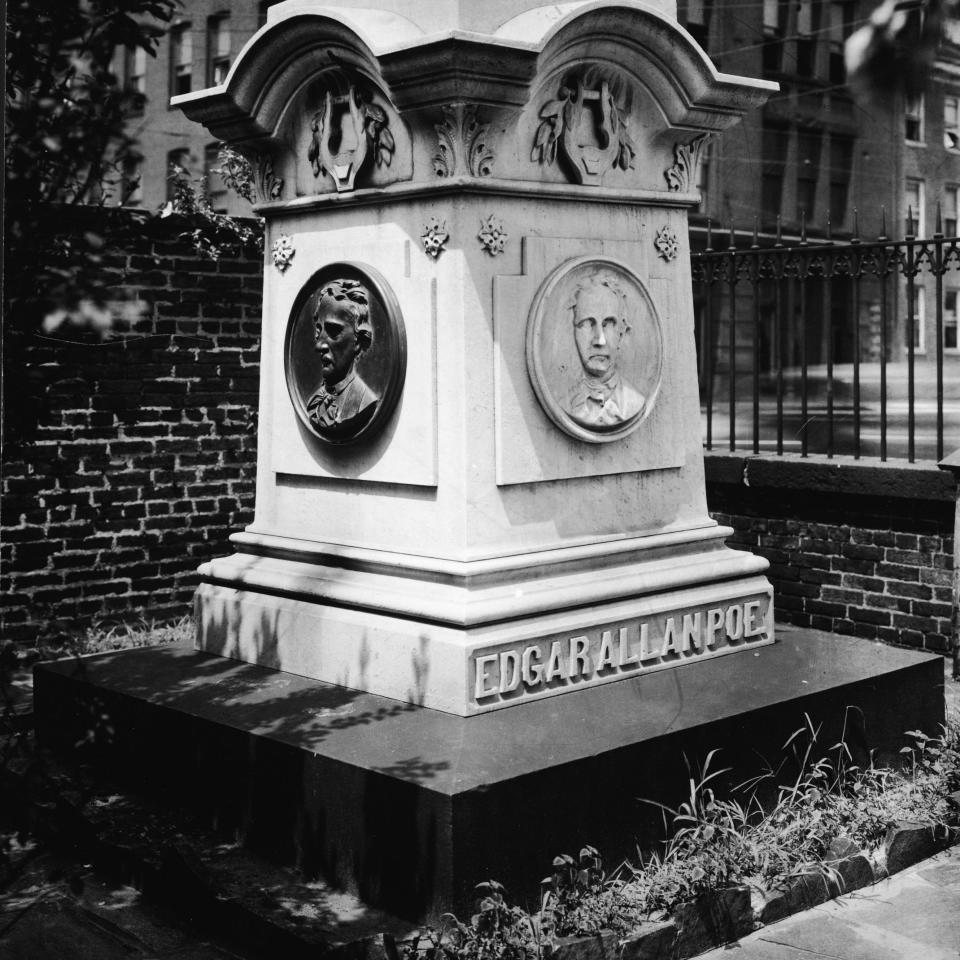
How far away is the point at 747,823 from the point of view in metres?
5.02

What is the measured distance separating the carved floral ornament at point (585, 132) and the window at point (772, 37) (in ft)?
99.5

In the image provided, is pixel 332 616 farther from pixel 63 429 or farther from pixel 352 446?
pixel 63 429

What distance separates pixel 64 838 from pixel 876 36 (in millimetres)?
3153

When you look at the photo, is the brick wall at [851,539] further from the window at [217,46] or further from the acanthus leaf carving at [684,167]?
the window at [217,46]

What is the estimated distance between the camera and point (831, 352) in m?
8.27

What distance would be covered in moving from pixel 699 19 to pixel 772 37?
3.25m

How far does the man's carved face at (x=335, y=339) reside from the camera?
18.1ft

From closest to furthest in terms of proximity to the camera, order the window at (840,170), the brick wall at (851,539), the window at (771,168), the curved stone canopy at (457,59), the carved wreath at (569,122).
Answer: the curved stone canopy at (457,59) < the carved wreath at (569,122) < the brick wall at (851,539) < the window at (771,168) < the window at (840,170)

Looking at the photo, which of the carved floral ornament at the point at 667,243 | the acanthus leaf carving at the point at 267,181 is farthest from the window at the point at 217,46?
the carved floral ornament at the point at 667,243

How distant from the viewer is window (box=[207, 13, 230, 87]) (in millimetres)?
28344

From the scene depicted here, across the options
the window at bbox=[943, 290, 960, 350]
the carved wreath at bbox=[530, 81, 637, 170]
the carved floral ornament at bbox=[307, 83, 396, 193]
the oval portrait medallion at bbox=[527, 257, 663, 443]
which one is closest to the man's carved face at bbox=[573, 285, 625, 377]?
the oval portrait medallion at bbox=[527, 257, 663, 443]

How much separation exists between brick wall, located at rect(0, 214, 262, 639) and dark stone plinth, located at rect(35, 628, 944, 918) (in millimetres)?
2996

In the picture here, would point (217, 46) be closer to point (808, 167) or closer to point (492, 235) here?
point (808, 167)

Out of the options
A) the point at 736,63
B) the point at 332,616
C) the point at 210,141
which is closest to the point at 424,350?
the point at 332,616
